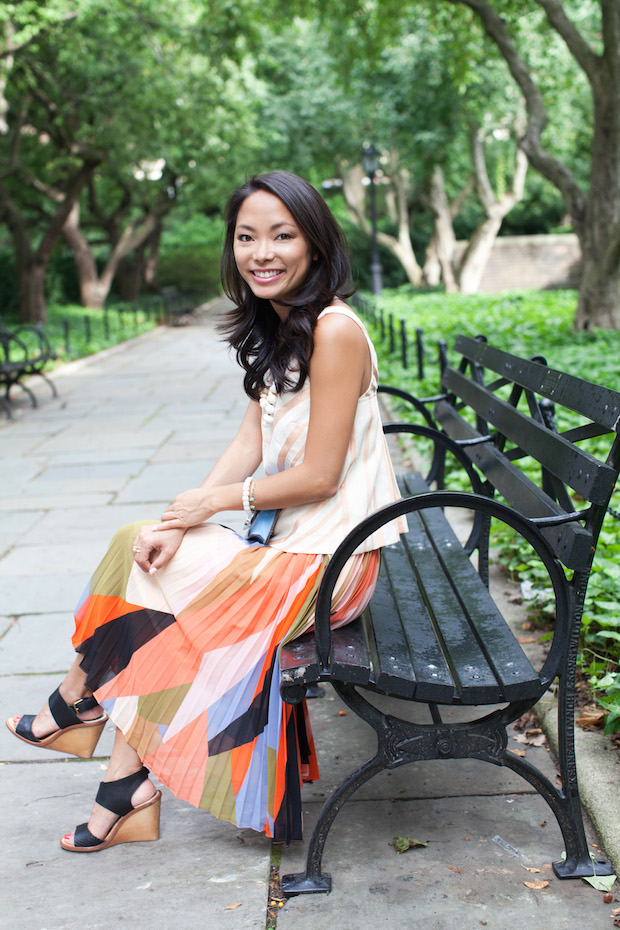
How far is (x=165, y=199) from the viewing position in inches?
1005

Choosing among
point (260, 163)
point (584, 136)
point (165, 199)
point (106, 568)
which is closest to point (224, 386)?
point (106, 568)

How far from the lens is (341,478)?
2.33 meters

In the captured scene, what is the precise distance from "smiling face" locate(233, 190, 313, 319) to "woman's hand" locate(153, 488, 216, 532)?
1.89ft

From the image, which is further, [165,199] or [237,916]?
[165,199]

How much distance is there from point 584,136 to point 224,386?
2392cm

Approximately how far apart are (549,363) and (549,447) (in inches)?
269

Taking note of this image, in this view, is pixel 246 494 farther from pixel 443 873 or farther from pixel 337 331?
pixel 443 873

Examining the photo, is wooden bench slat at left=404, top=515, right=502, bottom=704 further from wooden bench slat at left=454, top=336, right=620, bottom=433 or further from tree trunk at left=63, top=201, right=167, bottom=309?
tree trunk at left=63, top=201, right=167, bottom=309

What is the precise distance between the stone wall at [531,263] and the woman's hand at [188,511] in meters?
29.7

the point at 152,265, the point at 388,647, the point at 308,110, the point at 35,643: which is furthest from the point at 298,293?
the point at 152,265

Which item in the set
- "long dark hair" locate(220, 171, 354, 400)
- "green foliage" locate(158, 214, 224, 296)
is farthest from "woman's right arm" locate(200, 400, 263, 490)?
"green foliage" locate(158, 214, 224, 296)

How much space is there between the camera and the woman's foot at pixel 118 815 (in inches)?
90.9

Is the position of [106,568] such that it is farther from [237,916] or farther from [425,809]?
[425,809]

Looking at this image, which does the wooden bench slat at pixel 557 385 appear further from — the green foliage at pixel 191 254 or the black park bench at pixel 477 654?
the green foliage at pixel 191 254
